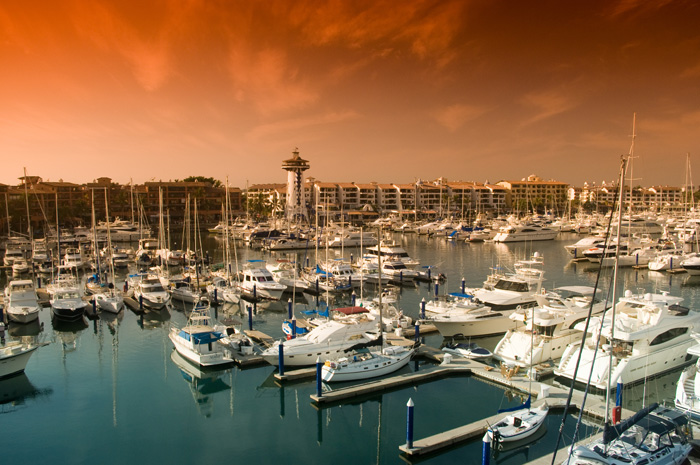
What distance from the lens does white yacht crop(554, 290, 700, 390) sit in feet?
67.5

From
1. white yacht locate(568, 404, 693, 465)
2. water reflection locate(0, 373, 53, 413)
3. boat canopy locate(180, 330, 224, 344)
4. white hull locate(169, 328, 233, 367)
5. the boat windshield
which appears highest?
the boat windshield

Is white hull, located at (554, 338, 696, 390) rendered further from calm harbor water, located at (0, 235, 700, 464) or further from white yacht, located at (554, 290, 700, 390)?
calm harbor water, located at (0, 235, 700, 464)

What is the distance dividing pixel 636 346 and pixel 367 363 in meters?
11.3

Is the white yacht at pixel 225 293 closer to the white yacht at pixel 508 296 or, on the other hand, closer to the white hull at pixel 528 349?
the white yacht at pixel 508 296

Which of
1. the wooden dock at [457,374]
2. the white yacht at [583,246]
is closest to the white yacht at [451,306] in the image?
the wooden dock at [457,374]

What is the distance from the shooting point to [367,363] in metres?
22.1

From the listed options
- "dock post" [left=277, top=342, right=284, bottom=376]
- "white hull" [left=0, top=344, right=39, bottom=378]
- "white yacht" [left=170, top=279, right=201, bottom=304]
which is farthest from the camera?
"white yacht" [left=170, top=279, right=201, bottom=304]

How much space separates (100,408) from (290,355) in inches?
307

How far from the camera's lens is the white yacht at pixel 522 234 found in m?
87.9

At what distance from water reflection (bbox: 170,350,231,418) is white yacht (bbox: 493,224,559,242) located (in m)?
71.5

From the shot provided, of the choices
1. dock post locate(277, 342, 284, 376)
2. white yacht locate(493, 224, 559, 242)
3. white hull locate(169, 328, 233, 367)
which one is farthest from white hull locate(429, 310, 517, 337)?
white yacht locate(493, 224, 559, 242)

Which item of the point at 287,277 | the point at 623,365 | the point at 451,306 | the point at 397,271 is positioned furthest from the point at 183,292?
the point at 623,365

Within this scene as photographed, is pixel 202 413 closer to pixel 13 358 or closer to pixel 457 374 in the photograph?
pixel 13 358

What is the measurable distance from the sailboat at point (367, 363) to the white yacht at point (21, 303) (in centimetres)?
2124
